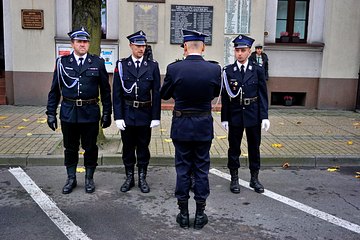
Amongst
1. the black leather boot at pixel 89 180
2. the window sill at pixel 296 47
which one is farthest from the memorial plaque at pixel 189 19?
the black leather boot at pixel 89 180

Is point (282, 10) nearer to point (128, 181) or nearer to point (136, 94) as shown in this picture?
point (136, 94)

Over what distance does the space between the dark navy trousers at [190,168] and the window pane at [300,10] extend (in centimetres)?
923

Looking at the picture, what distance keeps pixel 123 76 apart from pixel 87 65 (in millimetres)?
477

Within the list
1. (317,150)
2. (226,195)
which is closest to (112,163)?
(226,195)

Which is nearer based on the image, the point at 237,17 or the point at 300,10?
the point at 237,17

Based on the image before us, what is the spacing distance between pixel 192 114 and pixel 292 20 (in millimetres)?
9099

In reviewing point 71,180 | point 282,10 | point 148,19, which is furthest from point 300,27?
point 71,180

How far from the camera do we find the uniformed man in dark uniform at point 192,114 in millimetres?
4273

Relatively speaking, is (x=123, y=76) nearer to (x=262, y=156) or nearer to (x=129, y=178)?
(x=129, y=178)

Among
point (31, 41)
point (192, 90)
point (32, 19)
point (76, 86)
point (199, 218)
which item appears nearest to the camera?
point (192, 90)

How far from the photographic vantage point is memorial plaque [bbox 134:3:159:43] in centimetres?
1127

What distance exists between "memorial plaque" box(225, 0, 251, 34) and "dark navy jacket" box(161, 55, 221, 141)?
299 inches

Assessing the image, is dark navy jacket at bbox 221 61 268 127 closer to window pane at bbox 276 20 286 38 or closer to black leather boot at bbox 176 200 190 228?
black leather boot at bbox 176 200 190 228

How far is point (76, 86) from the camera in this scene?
530cm
